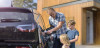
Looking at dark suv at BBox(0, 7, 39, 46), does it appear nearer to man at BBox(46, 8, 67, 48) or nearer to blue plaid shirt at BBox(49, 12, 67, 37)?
man at BBox(46, 8, 67, 48)

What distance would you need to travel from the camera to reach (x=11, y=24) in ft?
9.00

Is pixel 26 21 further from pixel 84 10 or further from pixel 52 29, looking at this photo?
pixel 84 10

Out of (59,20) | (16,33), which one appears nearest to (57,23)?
(59,20)

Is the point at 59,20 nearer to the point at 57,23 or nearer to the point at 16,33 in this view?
the point at 57,23

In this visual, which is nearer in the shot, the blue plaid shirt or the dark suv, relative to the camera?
the dark suv

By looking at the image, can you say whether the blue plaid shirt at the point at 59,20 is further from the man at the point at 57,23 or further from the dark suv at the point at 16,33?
the dark suv at the point at 16,33

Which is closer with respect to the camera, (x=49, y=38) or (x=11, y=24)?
(x=11, y=24)

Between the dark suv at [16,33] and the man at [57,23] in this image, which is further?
the man at [57,23]

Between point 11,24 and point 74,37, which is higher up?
point 11,24

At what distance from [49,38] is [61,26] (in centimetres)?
43

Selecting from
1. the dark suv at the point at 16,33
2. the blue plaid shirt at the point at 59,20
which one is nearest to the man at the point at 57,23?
the blue plaid shirt at the point at 59,20

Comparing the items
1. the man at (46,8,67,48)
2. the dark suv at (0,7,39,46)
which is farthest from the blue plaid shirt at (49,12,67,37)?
the dark suv at (0,7,39,46)

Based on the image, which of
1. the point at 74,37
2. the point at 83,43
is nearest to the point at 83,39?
the point at 83,43

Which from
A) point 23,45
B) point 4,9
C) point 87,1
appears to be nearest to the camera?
point 23,45
